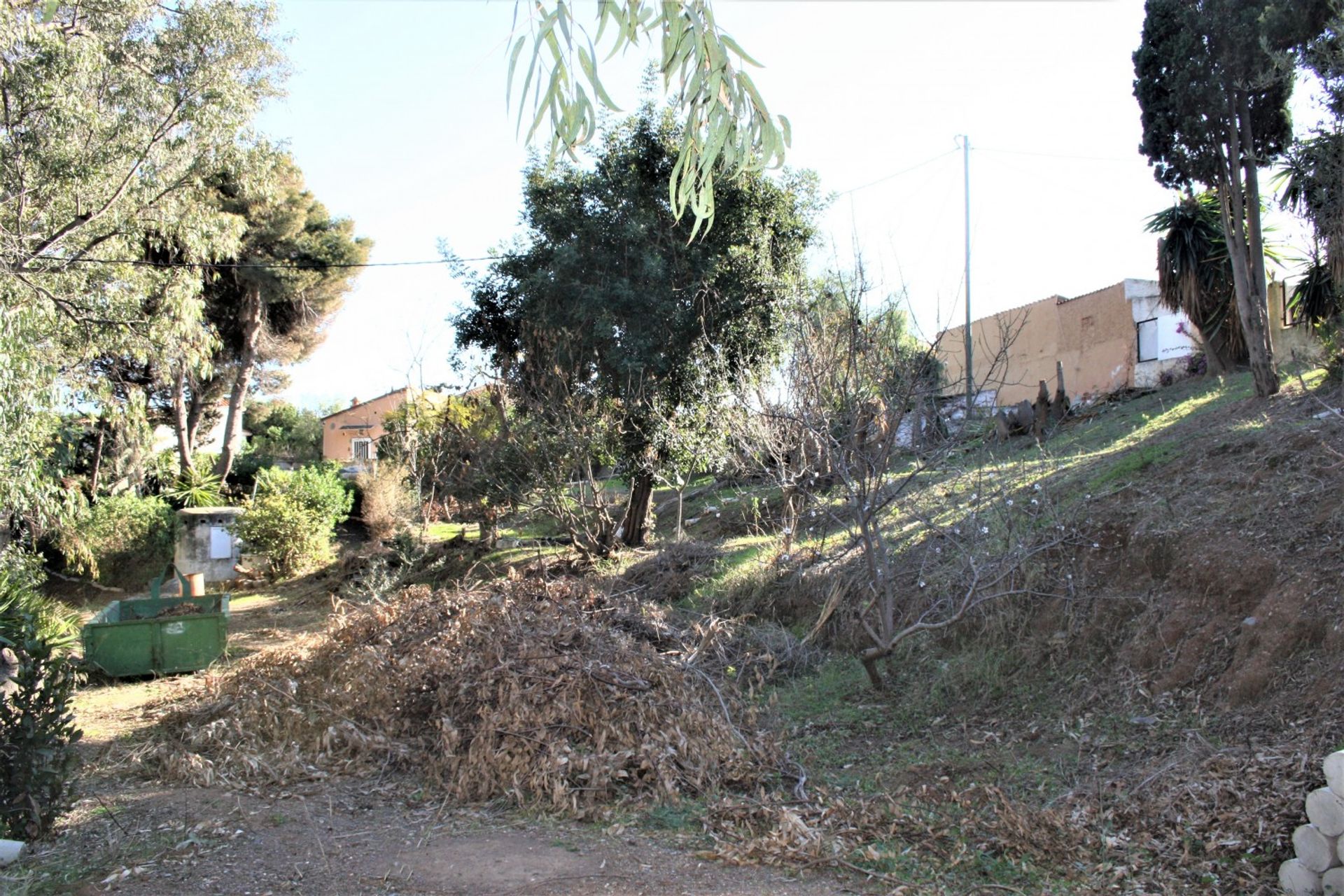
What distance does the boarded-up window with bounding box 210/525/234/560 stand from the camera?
19141mm

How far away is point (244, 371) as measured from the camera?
85.2ft

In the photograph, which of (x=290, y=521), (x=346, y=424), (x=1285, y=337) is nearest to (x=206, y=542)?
(x=290, y=521)

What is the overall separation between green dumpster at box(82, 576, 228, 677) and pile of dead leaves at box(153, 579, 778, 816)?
116 inches

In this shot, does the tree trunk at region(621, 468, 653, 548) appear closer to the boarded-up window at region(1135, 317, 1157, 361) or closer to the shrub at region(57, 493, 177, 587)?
the shrub at region(57, 493, 177, 587)

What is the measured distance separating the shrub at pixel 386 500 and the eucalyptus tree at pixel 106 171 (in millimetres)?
6528

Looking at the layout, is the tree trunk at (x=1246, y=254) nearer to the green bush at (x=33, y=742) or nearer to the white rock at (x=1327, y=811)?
the white rock at (x=1327, y=811)

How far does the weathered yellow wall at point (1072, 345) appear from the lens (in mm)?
22125

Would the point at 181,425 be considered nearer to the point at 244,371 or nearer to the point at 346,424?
the point at 244,371

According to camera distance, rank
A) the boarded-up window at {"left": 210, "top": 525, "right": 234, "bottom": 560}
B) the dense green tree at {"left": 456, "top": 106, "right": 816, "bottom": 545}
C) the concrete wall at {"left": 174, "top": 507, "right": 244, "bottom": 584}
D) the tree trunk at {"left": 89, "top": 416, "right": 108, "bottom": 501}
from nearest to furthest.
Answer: the dense green tree at {"left": 456, "top": 106, "right": 816, "bottom": 545}
the concrete wall at {"left": 174, "top": 507, "right": 244, "bottom": 584}
the boarded-up window at {"left": 210, "top": 525, "right": 234, "bottom": 560}
the tree trunk at {"left": 89, "top": 416, "right": 108, "bottom": 501}

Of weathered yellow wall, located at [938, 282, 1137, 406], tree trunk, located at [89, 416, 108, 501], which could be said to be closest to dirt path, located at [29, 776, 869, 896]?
tree trunk, located at [89, 416, 108, 501]

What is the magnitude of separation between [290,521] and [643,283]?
9.96 m

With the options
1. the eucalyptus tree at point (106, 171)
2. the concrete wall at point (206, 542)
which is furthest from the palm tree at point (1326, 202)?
the concrete wall at point (206, 542)

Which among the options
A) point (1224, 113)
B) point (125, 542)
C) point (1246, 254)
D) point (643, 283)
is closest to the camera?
point (1224, 113)

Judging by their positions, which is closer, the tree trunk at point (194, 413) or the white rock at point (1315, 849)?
the white rock at point (1315, 849)
